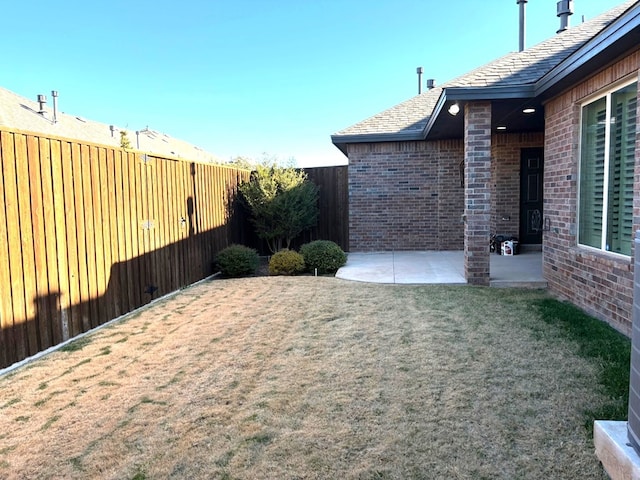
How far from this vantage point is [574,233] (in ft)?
18.1

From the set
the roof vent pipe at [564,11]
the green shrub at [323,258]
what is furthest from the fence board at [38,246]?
the roof vent pipe at [564,11]

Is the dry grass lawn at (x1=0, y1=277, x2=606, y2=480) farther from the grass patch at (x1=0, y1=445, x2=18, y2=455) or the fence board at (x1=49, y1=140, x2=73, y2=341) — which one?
the fence board at (x1=49, y1=140, x2=73, y2=341)

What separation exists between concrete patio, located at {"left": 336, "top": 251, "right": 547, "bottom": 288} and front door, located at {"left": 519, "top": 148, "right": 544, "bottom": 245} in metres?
0.48

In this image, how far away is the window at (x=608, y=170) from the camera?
14.4 ft

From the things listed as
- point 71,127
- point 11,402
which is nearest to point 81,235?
point 11,402

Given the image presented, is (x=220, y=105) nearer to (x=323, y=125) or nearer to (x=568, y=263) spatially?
(x=323, y=125)

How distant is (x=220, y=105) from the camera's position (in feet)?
76.7

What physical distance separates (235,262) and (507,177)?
6.43 metres

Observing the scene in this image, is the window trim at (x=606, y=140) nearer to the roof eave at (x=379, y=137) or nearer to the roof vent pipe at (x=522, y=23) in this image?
the roof eave at (x=379, y=137)

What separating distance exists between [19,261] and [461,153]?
30.5ft

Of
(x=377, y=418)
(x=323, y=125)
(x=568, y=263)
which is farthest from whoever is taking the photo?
(x=323, y=125)

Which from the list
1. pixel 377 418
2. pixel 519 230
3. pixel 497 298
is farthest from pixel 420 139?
pixel 377 418

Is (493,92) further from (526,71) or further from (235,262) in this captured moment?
(235,262)

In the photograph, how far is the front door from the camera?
385 inches
